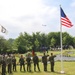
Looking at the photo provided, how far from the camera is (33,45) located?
4496 inches

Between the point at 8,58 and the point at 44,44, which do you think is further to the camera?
the point at 44,44

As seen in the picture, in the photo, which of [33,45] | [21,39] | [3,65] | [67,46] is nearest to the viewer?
[3,65]

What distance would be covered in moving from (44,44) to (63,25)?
9912 centimetres

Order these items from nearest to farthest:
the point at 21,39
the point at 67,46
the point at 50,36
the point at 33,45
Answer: the point at 21,39, the point at 33,45, the point at 67,46, the point at 50,36

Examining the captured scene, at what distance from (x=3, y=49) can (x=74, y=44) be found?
219 feet

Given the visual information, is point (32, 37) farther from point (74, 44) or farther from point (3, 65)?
point (3, 65)

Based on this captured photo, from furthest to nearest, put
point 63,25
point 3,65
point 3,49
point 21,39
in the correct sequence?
point 21,39
point 3,49
point 63,25
point 3,65

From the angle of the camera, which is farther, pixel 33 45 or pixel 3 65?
pixel 33 45

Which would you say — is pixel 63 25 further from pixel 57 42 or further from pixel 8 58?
pixel 57 42

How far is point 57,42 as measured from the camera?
146 metres

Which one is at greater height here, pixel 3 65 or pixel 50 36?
pixel 50 36

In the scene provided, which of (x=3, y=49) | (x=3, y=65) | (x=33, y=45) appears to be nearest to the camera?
(x=3, y=65)

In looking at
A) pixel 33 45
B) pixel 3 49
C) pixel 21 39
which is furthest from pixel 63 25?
pixel 33 45

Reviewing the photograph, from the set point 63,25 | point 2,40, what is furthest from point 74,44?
point 63,25
